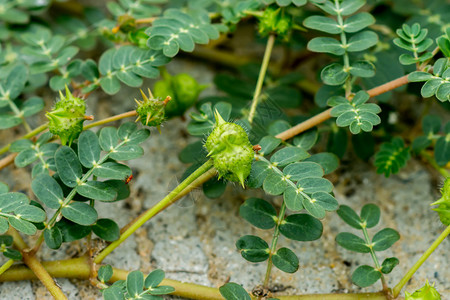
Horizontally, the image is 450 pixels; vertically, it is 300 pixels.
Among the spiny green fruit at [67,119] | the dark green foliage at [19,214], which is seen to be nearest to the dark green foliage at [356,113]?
the spiny green fruit at [67,119]

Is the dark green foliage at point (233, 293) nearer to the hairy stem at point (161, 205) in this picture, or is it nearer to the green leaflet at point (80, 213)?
the hairy stem at point (161, 205)

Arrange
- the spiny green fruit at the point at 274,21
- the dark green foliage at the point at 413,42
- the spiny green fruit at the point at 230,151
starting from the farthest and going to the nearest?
the spiny green fruit at the point at 274,21 → the dark green foliage at the point at 413,42 → the spiny green fruit at the point at 230,151

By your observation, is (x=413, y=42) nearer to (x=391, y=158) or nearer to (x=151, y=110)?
(x=391, y=158)

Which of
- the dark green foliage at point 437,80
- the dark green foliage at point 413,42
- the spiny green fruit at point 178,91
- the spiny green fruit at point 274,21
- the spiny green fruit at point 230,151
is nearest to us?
the spiny green fruit at point 230,151

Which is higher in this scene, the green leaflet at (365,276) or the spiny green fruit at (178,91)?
the spiny green fruit at (178,91)

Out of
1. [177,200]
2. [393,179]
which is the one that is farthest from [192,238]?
[393,179]

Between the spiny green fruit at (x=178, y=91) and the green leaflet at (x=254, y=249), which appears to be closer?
the green leaflet at (x=254, y=249)
